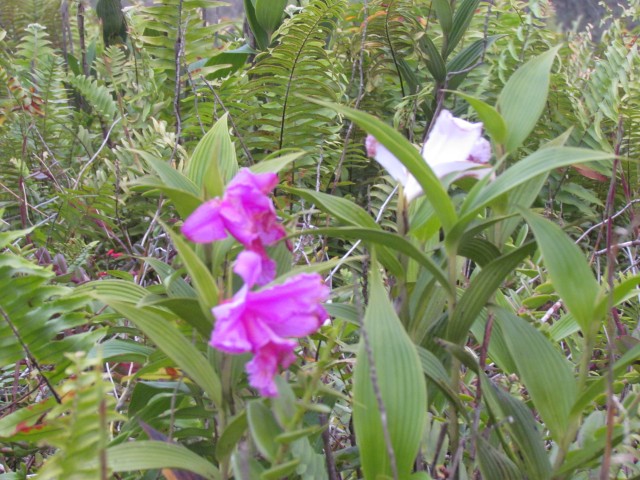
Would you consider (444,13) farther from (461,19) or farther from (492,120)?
(492,120)

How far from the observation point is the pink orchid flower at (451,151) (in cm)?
77

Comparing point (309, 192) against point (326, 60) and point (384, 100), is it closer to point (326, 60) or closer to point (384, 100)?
point (326, 60)

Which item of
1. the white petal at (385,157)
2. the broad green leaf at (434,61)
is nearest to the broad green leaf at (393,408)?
the white petal at (385,157)

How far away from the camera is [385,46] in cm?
229

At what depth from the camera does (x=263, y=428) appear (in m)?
0.61

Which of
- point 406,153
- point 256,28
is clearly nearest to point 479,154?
point 406,153

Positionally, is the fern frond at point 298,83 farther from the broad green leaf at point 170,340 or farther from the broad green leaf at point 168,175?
the broad green leaf at point 170,340

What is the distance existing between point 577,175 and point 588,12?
6.28 m

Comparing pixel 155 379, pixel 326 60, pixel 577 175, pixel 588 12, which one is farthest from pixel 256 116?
pixel 588 12

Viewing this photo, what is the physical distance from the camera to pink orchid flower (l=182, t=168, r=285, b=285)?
64 centimetres

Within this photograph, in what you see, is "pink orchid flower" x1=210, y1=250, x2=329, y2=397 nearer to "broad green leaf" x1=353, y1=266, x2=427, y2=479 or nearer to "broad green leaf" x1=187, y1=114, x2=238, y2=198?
"broad green leaf" x1=353, y1=266, x2=427, y2=479

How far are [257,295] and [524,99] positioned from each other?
16.1 inches

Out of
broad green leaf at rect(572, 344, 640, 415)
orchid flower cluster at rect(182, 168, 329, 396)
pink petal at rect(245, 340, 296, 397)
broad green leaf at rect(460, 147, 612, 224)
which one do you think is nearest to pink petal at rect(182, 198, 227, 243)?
orchid flower cluster at rect(182, 168, 329, 396)

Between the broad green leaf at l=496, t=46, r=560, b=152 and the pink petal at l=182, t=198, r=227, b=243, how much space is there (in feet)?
1.11
